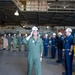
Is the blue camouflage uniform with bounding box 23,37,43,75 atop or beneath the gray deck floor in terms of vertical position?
atop

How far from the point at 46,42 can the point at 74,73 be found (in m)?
8.40

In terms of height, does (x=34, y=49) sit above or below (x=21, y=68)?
above

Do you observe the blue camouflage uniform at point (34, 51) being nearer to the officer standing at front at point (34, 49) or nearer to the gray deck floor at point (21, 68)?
the officer standing at front at point (34, 49)

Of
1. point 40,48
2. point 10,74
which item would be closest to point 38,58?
point 40,48

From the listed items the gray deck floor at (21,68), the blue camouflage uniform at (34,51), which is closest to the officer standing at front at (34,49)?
the blue camouflage uniform at (34,51)

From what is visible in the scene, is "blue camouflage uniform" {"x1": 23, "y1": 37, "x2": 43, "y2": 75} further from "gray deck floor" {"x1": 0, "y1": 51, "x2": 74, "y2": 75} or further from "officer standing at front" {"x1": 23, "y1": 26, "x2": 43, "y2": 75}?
"gray deck floor" {"x1": 0, "y1": 51, "x2": 74, "y2": 75}

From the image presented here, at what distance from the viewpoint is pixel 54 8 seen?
2100 cm

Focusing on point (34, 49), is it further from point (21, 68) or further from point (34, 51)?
point (21, 68)

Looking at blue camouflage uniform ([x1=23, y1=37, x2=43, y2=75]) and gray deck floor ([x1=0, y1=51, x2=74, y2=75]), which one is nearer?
blue camouflage uniform ([x1=23, y1=37, x2=43, y2=75])

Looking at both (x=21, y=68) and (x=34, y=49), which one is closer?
(x=34, y=49)

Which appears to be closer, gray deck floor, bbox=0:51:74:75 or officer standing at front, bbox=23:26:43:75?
officer standing at front, bbox=23:26:43:75

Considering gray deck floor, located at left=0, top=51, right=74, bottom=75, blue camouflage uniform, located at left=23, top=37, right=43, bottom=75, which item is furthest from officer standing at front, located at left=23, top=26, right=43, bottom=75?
gray deck floor, located at left=0, top=51, right=74, bottom=75

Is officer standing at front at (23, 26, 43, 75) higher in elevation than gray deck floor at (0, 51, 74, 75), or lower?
higher

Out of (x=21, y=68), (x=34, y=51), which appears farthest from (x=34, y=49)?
(x=21, y=68)
